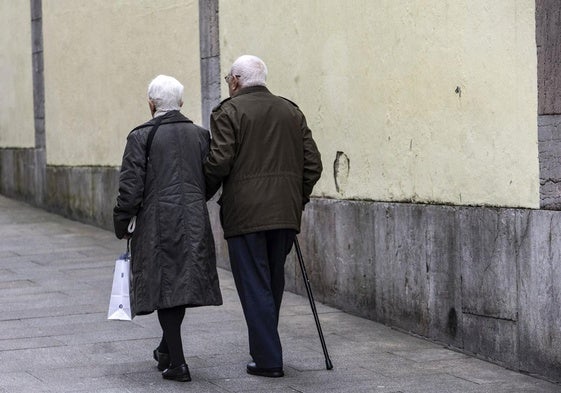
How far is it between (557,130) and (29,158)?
35.4ft

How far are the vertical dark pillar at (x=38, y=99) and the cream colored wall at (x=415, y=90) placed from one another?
6.26 metres

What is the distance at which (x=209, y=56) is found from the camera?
1136 centimetres

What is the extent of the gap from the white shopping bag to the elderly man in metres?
0.57

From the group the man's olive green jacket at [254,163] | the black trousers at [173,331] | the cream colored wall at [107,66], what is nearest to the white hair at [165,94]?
the man's olive green jacket at [254,163]

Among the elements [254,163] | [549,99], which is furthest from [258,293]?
[549,99]

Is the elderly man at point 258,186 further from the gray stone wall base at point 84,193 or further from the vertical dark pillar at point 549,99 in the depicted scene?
the gray stone wall base at point 84,193

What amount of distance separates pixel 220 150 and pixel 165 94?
1.41ft

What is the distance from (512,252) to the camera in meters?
6.94

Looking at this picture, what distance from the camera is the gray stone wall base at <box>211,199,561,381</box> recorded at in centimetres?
671

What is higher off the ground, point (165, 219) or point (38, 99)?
point (38, 99)

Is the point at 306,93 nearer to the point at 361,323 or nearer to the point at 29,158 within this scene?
the point at 361,323

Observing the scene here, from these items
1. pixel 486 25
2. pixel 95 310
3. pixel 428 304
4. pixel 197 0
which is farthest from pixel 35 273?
pixel 486 25

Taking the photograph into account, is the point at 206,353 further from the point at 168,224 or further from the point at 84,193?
the point at 84,193

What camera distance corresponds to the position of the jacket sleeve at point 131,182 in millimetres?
6621
